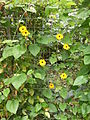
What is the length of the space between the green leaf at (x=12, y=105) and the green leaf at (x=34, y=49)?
391 millimetres

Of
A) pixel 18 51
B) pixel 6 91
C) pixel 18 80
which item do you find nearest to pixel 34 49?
pixel 18 51

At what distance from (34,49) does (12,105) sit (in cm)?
45

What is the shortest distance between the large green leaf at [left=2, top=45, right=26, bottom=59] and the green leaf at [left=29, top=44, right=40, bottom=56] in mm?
57

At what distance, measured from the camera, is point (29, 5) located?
175 cm

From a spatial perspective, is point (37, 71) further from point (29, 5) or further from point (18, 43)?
point (29, 5)

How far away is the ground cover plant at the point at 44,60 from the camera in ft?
5.72

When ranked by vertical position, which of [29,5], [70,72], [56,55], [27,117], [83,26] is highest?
[29,5]

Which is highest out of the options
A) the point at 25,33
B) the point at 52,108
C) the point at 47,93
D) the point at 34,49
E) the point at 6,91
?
the point at 25,33

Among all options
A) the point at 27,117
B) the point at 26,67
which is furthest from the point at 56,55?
the point at 27,117

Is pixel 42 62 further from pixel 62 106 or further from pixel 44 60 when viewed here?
pixel 62 106

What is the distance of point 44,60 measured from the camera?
190 centimetres

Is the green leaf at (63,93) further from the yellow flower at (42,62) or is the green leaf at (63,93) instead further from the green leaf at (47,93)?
the yellow flower at (42,62)

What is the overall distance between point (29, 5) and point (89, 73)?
67cm

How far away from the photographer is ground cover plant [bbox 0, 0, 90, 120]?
174cm
